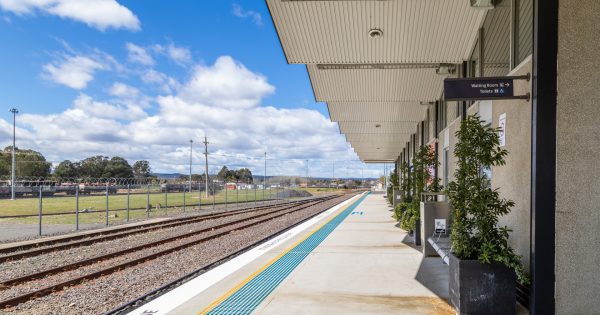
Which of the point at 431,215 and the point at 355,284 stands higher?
the point at 431,215

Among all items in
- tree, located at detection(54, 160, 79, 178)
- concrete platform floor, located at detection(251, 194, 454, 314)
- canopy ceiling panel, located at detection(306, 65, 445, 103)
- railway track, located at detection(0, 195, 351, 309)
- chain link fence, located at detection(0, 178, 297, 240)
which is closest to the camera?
concrete platform floor, located at detection(251, 194, 454, 314)

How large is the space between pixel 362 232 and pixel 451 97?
28.3 feet

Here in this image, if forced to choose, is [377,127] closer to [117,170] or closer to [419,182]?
[419,182]

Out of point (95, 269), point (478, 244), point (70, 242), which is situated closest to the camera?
point (478, 244)

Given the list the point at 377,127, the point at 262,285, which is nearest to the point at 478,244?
the point at 262,285

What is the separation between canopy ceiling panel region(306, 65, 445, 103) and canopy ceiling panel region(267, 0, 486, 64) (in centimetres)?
174

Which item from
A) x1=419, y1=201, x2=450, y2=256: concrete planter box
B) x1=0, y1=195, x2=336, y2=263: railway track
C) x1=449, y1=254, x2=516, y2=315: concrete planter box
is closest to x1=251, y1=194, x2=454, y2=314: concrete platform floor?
x1=449, y1=254, x2=516, y2=315: concrete planter box

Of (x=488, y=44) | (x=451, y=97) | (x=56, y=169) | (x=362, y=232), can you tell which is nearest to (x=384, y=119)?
(x=362, y=232)

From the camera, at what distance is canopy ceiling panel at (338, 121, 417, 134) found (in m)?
20.9

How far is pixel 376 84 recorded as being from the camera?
43.0 feet

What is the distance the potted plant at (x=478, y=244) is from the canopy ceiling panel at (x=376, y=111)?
428 inches

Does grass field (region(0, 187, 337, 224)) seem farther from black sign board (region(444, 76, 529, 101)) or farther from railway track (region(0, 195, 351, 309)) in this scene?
black sign board (region(444, 76, 529, 101))

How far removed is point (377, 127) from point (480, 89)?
17120 millimetres

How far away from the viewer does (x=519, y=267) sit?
483 cm
